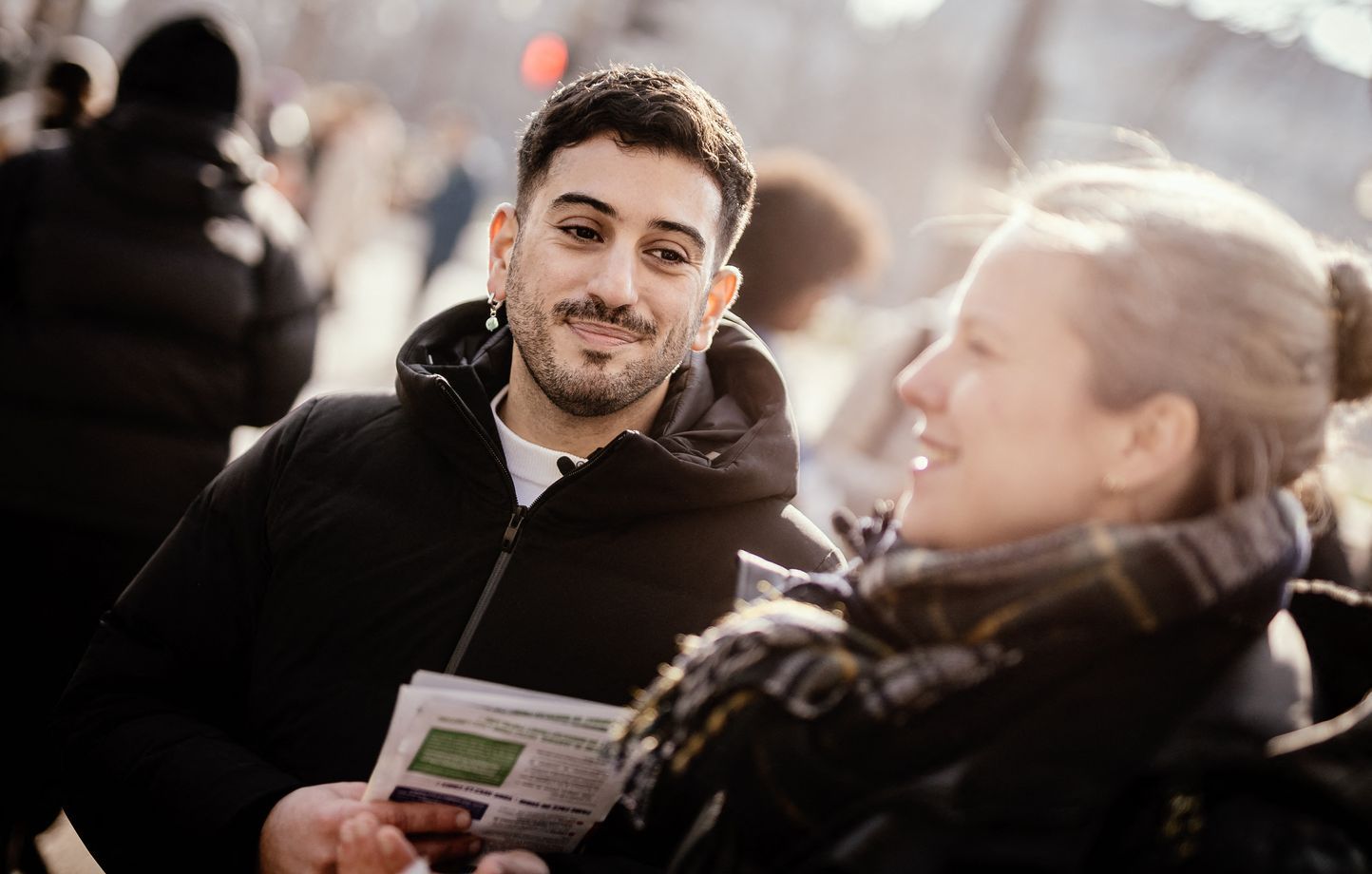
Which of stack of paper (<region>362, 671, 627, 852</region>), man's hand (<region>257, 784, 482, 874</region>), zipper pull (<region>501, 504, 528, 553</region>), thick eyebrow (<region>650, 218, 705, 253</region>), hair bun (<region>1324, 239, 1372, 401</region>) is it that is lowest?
man's hand (<region>257, 784, 482, 874</region>)

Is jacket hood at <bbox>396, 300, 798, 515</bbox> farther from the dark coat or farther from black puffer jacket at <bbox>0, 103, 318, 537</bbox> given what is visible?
black puffer jacket at <bbox>0, 103, 318, 537</bbox>

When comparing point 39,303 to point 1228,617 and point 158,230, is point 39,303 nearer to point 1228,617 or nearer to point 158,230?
point 158,230

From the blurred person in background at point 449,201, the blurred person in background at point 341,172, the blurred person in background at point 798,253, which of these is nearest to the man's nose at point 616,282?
the blurred person in background at point 798,253

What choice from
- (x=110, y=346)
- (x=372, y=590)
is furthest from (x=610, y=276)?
(x=110, y=346)

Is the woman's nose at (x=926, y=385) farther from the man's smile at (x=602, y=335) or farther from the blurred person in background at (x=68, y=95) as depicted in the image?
the blurred person in background at (x=68, y=95)

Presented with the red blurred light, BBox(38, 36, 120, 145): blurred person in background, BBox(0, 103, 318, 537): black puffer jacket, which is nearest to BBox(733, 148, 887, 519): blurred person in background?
BBox(0, 103, 318, 537): black puffer jacket

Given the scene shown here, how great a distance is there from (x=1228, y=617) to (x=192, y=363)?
306 cm

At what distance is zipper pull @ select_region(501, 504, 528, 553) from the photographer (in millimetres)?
1979

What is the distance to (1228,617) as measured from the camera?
53.6 inches

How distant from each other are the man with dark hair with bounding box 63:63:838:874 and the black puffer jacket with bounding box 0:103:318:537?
1333 millimetres

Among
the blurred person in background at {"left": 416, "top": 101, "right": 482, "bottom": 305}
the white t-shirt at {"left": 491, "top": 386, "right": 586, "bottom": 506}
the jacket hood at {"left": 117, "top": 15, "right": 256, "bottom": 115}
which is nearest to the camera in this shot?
the white t-shirt at {"left": 491, "top": 386, "right": 586, "bottom": 506}

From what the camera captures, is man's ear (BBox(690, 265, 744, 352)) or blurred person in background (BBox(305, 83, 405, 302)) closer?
man's ear (BBox(690, 265, 744, 352))

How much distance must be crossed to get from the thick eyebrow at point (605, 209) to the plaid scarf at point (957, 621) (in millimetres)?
853

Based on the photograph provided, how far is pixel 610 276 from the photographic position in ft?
6.72
